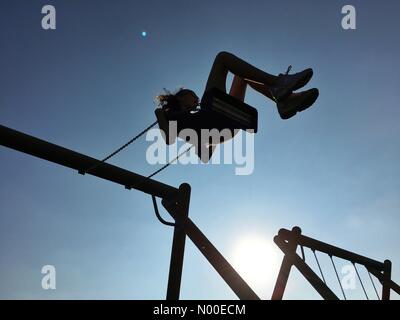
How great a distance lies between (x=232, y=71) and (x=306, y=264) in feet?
11.6

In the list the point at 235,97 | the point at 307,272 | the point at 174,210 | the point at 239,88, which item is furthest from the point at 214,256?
the point at 307,272

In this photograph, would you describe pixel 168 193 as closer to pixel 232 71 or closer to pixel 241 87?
pixel 241 87

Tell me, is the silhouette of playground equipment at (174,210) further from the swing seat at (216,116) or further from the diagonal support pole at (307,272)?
the swing seat at (216,116)

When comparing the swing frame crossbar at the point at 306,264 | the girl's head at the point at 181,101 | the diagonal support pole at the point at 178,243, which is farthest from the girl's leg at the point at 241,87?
the swing frame crossbar at the point at 306,264

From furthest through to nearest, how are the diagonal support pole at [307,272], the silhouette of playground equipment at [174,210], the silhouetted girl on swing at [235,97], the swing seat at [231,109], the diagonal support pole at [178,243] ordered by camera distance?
the diagonal support pole at [307,272] < the diagonal support pole at [178,243] < the silhouetted girl on swing at [235,97] < the silhouette of playground equipment at [174,210] < the swing seat at [231,109]

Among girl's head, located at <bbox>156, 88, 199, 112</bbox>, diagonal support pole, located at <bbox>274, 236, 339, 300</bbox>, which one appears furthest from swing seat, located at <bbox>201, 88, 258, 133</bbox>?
diagonal support pole, located at <bbox>274, 236, 339, 300</bbox>

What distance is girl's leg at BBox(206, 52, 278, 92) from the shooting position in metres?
4.83

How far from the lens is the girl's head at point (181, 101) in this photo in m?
4.75

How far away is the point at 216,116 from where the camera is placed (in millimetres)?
4426

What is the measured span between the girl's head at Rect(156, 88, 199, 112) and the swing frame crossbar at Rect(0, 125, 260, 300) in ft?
2.96

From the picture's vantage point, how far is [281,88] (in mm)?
4633
